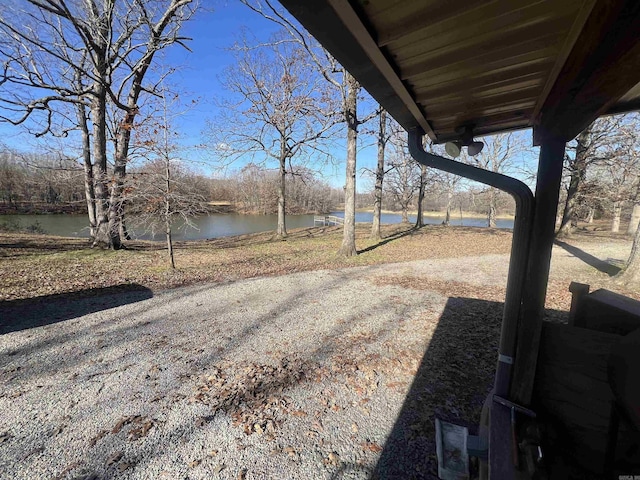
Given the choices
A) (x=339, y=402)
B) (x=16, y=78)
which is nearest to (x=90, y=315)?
(x=339, y=402)

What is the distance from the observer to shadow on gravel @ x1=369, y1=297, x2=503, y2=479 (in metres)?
1.93

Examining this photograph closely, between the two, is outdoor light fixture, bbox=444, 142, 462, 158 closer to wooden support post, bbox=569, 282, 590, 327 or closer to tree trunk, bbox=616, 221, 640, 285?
wooden support post, bbox=569, 282, 590, 327

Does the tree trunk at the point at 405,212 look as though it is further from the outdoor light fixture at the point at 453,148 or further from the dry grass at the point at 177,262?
the outdoor light fixture at the point at 453,148

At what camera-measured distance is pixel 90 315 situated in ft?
14.2

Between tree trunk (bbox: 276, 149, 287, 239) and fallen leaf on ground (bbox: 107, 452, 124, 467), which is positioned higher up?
tree trunk (bbox: 276, 149, 287, 239)

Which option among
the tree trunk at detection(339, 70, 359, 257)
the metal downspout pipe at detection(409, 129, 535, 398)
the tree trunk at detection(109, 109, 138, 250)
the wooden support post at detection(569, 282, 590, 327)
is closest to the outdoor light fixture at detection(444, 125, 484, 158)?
the metal downspout pipe at detection(409, 129, 535, 398)

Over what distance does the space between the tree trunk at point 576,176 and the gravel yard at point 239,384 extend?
28.7 feet

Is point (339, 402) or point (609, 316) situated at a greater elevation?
point (609, 316)

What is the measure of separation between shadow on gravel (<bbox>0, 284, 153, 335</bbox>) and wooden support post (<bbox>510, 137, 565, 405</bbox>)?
5.88 m

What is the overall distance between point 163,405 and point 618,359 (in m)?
3.17

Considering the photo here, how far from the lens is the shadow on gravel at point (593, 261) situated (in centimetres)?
667

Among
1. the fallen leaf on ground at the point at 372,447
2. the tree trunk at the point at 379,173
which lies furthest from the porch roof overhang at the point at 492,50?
the tree trunk at the point at 379,173

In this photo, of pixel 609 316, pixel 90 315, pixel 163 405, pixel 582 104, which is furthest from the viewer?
pixel 90 315

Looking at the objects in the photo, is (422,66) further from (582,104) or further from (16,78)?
(16,78)
